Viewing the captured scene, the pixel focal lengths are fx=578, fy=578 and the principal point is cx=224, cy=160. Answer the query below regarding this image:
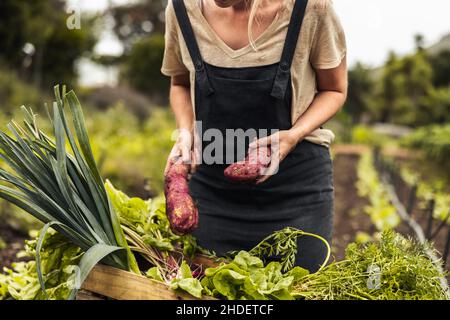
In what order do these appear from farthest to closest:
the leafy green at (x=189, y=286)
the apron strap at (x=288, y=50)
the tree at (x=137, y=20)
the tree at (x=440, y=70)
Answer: the tree at (x=137, y=20) → the tree at (x=440, y=70) → the apron strap at (x=288, y=50) → the leafy green at (x=189, y=286)

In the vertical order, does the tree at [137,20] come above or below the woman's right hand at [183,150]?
above

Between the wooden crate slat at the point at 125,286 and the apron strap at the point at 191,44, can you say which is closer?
the wooden crate slat at the point at 125,286

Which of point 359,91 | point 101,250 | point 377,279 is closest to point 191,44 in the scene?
point 101,250

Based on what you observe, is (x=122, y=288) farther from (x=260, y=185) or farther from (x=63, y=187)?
(x=260, y=185)

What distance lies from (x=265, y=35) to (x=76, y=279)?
99 cm

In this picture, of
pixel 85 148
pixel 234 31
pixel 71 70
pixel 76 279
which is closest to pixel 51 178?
pixel 85 148

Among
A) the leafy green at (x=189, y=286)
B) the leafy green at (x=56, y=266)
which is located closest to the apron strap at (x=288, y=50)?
the leafy green at (x=189, y=286)

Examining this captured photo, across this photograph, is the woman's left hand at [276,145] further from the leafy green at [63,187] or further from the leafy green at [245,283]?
the leafy green at [63,187]

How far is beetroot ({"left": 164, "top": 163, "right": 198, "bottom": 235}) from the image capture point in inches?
67.4

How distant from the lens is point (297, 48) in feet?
6.22

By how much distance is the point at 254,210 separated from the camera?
2.06 m

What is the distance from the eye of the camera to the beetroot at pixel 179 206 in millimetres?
1713

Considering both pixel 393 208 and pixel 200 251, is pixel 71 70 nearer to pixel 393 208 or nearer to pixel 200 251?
pixel 393 208

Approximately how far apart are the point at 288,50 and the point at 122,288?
91cm
